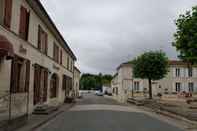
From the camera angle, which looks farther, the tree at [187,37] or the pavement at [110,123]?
the tree at [187,37]

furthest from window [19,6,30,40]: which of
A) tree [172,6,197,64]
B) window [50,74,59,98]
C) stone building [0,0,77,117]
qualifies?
window [50,74,59,98]

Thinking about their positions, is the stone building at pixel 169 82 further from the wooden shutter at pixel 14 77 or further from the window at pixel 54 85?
the wooden shutter at pixel 14 77

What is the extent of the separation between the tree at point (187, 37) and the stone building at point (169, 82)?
129 ft

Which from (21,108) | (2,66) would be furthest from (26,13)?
(21,108)

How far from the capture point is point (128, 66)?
59156 mm

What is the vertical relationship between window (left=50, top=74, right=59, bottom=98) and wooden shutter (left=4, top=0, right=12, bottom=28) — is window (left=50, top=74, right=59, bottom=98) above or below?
below

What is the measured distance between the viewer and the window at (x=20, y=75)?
14.8m

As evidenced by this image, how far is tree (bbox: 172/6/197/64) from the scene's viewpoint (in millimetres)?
16862

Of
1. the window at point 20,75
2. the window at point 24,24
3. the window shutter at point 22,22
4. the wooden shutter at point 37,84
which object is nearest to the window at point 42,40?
the wooden shutter at point 37,84

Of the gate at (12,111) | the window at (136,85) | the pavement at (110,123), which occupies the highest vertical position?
the window at (136,85)

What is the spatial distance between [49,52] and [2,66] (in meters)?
12.5

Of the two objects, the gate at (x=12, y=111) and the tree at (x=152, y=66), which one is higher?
the tree at (x=152, y=66)

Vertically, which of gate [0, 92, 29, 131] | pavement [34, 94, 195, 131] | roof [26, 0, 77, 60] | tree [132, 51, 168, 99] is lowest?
pavement [34, 94, 195, 131]

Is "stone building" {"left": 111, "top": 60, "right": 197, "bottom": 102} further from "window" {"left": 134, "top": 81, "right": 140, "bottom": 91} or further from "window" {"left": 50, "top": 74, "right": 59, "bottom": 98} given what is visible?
"window" {"left": 50, "top": 74, "right": 59, "bottom": 98}
